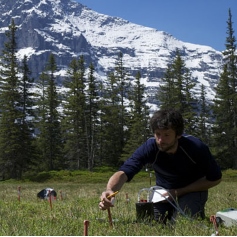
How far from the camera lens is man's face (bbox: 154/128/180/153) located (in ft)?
16.8

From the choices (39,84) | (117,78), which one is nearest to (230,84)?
(117,78)

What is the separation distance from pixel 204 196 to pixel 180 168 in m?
0.64

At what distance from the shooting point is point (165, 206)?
5.96 meters

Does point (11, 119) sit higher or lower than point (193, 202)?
higher

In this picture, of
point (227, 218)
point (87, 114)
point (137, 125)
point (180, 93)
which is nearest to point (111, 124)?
point (87, 114)

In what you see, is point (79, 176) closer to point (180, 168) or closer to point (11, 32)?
point (11, 32)

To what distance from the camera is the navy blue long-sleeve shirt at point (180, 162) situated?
5.56 m

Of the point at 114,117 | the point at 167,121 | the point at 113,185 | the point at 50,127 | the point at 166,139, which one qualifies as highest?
the point at 114,117

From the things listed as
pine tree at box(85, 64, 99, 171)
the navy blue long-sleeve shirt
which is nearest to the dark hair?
the navy blue long-sleeve shirt

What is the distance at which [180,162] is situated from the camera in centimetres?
567

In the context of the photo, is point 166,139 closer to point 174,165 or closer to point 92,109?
point 174,165

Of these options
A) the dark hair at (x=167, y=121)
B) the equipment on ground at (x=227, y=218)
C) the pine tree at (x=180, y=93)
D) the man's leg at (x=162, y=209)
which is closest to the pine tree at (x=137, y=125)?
the pine tree at (x=180, y=93)

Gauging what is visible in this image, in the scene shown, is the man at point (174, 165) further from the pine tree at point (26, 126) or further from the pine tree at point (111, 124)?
the pine tree at point (111, 124)

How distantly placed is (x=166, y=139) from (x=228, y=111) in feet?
165
